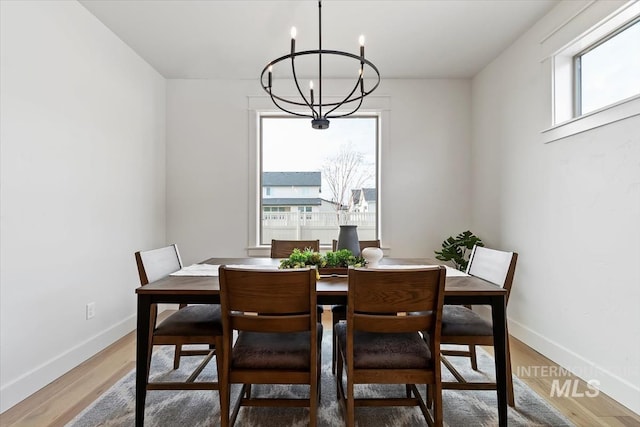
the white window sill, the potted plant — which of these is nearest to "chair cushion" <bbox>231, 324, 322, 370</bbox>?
the potted plant

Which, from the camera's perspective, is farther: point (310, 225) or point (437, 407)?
point (310, 225)

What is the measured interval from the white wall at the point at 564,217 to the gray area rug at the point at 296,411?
549mm

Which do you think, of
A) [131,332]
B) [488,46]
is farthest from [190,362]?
[488,46]

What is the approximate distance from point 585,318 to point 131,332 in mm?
3663

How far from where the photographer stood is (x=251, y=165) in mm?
3836

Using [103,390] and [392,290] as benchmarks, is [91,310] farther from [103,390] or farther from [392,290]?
[392,290]

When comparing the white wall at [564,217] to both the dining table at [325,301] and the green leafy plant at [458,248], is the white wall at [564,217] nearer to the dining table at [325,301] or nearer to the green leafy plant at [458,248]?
the green leafy plant at [458,248]

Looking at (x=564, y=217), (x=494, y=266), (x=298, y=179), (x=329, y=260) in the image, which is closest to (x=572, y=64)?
(x=564, y=217)

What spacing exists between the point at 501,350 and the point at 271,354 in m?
1.07

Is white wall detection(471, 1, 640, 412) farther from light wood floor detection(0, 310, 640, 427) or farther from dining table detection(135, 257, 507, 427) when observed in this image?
dining table detection(135, 257, 507, 427)

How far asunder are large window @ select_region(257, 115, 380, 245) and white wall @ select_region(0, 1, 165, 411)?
4.51 ft

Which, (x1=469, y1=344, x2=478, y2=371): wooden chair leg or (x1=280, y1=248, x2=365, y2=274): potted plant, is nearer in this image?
(x1=280, y1=248, x2=365, y2=274): potted plant

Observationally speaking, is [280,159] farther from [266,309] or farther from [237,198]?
[266,309]

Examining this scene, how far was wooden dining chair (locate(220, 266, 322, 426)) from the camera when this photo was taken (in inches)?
55.3
